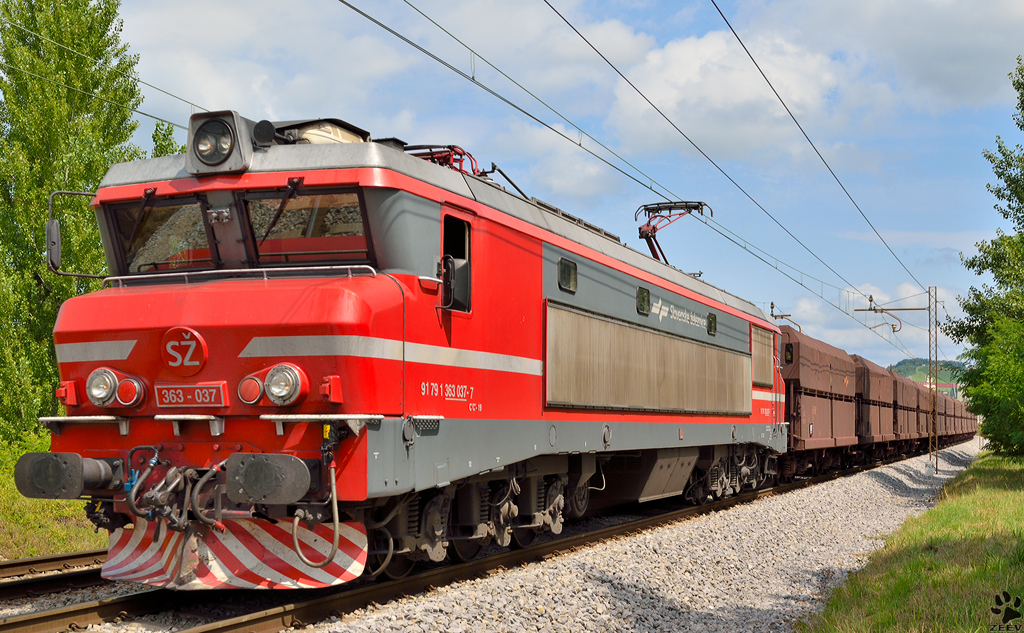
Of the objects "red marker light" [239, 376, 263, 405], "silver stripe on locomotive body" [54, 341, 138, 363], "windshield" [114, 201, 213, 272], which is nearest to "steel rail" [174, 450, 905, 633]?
"red marker light" [239, 376, 263, 405]

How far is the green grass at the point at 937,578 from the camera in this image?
7.75m

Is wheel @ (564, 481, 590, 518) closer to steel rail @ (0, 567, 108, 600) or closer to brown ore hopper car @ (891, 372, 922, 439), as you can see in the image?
steel rail @ (0, 567, 108, 600)

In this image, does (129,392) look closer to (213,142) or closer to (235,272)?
(235,272)

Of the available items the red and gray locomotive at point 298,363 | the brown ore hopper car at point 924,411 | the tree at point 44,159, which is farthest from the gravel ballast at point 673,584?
the brown ore hopper car at point 924,411

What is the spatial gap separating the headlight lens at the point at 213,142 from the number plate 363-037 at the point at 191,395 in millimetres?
1967

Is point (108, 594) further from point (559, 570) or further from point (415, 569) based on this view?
point (559, 570)

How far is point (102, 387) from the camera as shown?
756cm

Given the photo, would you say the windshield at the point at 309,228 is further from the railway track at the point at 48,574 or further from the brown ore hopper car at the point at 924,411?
the brown ore hopper car at the point at 924,411

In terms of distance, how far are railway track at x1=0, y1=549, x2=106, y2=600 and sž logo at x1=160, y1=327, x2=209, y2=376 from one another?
261 centimetres

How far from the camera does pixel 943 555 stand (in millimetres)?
11180

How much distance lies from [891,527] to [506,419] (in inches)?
374

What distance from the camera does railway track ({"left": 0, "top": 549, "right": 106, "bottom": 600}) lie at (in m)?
8.17

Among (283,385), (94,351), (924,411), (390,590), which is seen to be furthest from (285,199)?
(924,411)

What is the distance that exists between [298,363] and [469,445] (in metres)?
2.02
